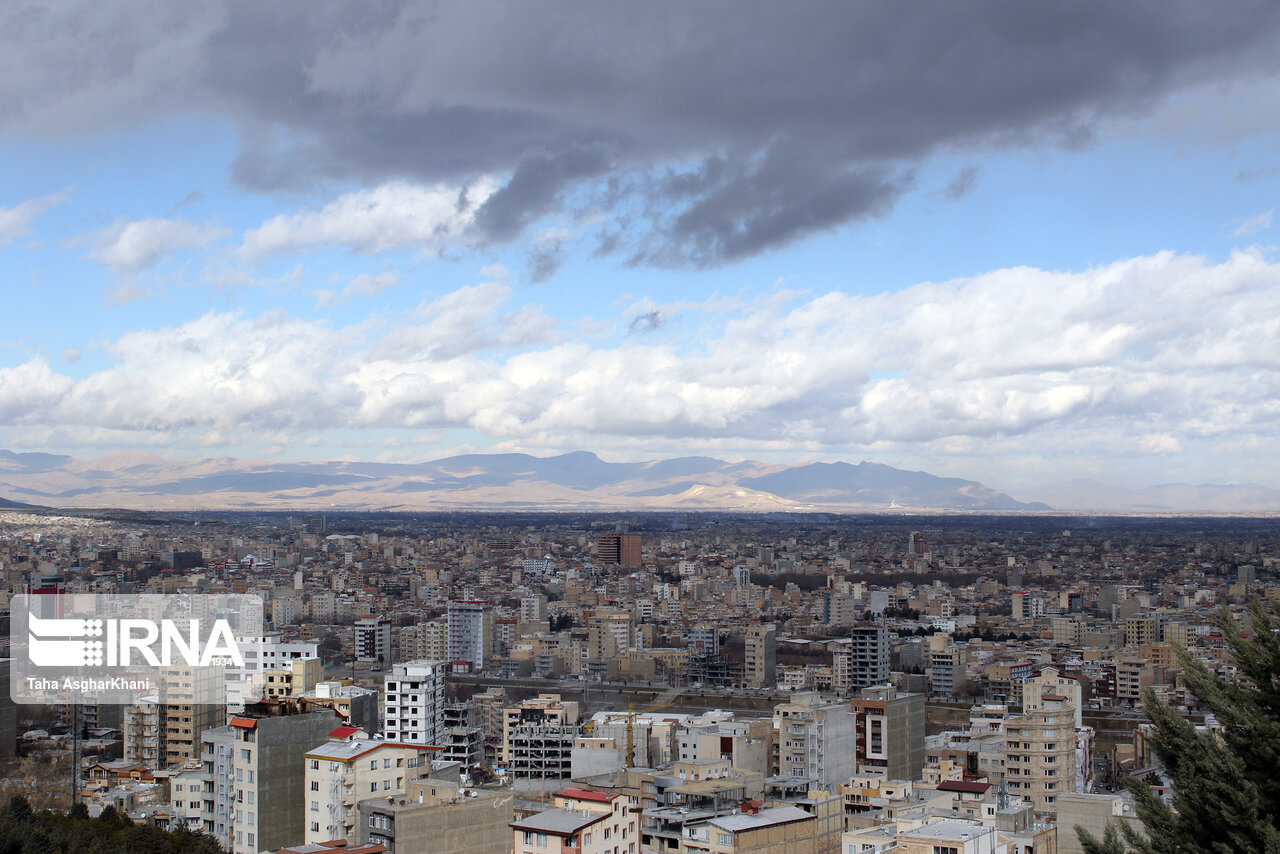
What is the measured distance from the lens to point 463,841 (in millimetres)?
11141

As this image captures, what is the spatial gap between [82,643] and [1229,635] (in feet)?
88.5

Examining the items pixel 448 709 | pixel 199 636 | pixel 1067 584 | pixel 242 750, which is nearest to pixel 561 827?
pixel 242 750

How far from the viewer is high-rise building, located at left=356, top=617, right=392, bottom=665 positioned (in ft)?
124

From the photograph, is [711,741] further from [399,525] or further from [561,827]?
[399,525]

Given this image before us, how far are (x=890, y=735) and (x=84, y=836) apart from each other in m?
11.8

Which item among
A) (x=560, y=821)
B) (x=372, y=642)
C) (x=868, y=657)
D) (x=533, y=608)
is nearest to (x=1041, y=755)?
(x=560, y=821)

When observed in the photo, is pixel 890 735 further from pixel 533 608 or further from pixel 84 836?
pixel 533 608

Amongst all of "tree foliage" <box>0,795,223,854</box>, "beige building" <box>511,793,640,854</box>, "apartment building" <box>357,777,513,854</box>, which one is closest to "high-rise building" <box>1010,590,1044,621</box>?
"beige building" <box>511,793,640,854</box>

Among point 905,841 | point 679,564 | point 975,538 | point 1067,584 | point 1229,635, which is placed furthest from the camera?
point 975,538

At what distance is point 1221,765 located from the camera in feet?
14.2

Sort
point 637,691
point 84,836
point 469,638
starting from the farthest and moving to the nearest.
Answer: point 469,638, point 637,691, point 84,836

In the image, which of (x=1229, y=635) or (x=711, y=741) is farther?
(x=711, y=741)

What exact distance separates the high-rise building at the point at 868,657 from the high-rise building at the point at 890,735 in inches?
521

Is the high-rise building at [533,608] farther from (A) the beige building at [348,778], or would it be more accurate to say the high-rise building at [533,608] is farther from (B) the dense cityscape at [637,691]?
(A) the beige building at [348,778]
